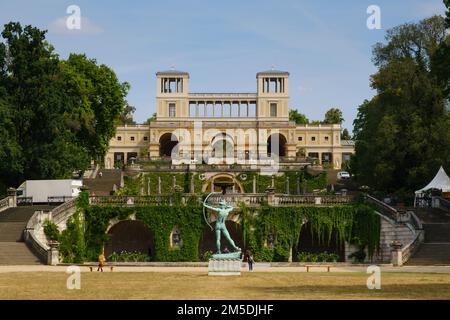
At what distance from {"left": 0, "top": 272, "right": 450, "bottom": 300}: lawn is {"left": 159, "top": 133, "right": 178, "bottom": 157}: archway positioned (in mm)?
79929

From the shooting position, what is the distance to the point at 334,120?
13888 cm

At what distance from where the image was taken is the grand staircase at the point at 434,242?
151 ft

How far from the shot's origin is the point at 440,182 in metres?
58.6

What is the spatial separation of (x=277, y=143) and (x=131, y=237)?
60.4 meters

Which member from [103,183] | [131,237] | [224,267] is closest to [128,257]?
[131,237]

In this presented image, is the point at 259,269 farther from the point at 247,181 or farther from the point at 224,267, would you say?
the point at 247,181

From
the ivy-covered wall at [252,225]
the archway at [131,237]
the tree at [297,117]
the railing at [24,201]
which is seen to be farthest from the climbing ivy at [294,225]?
the tree at [297,117]

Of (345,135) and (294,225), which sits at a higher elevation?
(345,135)

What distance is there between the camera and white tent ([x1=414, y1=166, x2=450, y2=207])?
58.3m

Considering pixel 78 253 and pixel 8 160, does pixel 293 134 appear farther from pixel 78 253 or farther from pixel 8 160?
pixel 78 253

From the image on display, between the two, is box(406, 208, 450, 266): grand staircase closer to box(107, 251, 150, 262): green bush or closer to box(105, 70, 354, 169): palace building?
box(107, 251, 150, 262): green bush

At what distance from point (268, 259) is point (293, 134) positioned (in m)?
63.1

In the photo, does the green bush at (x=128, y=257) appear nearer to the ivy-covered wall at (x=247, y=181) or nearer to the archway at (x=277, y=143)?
the ivy-covered wall at (x=247, y=181)
